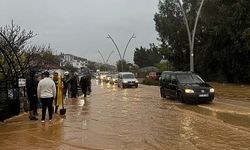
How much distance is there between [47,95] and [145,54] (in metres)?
132

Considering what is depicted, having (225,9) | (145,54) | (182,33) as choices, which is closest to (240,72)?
(225,9)

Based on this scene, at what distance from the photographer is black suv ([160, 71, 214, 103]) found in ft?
70.1

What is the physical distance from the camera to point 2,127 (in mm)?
13359

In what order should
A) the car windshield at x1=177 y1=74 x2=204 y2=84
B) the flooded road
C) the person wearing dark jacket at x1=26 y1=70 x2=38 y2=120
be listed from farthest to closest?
the car windshield at x1=177 y1=74 x2=204 y2=84 < the person wearing dark jacket at x1=26 y1=70 x2=38 y2=120 < the flooded road

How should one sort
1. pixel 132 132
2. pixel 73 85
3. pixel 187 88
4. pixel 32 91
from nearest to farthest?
1. pixel 132 132
2. pixel 32 91
3. pixel 187 88
4. pixel 73 85

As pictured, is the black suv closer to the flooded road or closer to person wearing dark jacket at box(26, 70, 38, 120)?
the flooded road

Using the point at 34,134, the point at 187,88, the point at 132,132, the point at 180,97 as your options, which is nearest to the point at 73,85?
the point at 180,97

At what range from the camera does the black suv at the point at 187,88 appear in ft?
70.1

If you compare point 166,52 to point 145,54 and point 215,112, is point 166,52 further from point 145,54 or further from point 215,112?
point 145,54

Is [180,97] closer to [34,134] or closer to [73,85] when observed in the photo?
[73,85]

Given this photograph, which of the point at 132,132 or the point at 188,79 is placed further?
the point at 188,79

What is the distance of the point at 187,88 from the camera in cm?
2161

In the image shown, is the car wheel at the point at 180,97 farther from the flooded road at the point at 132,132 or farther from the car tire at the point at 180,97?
the flooded road at the point at 132,132

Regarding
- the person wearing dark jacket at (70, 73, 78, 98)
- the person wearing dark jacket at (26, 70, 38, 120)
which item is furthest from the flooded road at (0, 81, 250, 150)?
the person wearing dark jacket at (70, 73, 78, 98)
